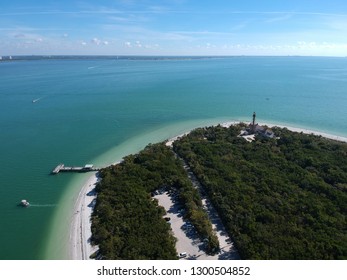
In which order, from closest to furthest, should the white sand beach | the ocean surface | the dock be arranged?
the white sand beach → the ocean surface → the dock

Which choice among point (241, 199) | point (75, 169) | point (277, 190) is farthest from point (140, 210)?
point (277, 190)

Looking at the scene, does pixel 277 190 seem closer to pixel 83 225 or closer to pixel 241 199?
pixel 241 199

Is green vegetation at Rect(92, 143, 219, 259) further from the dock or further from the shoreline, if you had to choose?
the dock

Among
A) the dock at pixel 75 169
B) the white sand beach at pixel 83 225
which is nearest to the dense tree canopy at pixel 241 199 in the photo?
the white sand beach at pixel 83 225

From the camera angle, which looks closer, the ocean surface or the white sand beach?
A: the white sand beach

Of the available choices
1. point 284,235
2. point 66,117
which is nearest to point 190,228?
point 284,235

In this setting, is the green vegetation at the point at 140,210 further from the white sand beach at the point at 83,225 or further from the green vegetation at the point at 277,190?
the green vegetation at the point at 277,190

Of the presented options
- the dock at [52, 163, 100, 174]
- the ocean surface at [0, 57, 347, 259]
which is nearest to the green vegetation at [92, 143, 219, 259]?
the dock at [52, 163, 100, 174]

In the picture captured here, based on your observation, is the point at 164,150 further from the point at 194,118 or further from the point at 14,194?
the point at 194,118
